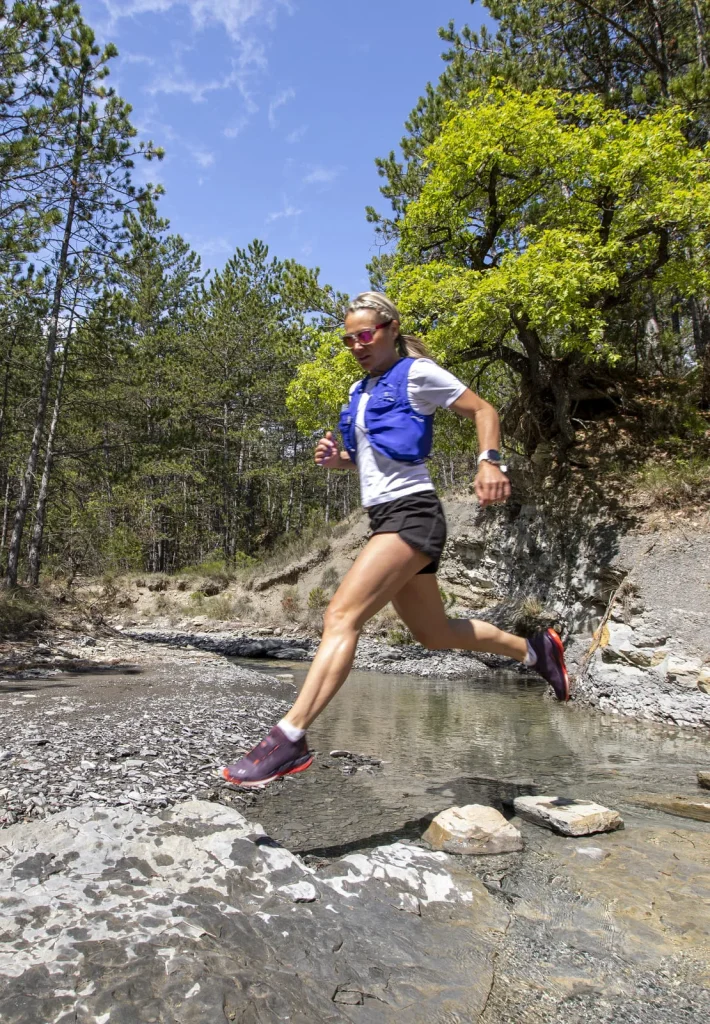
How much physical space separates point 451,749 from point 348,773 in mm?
1149

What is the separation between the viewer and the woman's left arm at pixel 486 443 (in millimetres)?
2637

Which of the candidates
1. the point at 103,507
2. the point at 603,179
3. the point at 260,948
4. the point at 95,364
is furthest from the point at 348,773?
the point at 103,507

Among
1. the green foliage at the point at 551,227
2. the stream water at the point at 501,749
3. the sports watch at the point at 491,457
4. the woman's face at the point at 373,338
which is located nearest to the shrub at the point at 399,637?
the green foliage at the point at 551,227

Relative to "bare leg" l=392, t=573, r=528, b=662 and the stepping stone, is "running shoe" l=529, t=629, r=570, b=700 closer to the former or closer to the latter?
"bare leg" l=392, t=573, r=528, b=662

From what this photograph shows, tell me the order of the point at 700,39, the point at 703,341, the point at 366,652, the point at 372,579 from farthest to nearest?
the point at 366,652 → the point at 703,341 → the point at 700,39 → the point at 372,579

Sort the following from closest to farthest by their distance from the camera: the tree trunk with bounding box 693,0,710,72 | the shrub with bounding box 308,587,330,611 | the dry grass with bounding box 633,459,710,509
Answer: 1. the dry grass with bounding box 633,459,710,509
2. the tree trunk with bounding box 693,0,710,72
3. the shrub with bounding box 308,587,330,611

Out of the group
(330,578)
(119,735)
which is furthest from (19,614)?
(330,578)

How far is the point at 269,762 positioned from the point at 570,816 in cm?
153

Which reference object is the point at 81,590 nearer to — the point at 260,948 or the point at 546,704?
the point at 546,704

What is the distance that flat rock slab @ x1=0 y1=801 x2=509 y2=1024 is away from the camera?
4.95ft

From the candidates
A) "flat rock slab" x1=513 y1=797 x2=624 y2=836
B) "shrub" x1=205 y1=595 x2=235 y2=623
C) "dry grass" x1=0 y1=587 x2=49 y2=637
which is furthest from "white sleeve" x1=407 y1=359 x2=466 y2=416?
"shrub" x1=205 y1=595 x2=235 y2=623

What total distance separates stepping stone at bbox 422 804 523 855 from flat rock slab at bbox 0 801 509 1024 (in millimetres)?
208

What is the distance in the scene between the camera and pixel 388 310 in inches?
114

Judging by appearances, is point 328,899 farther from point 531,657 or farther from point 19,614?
point 19,614
